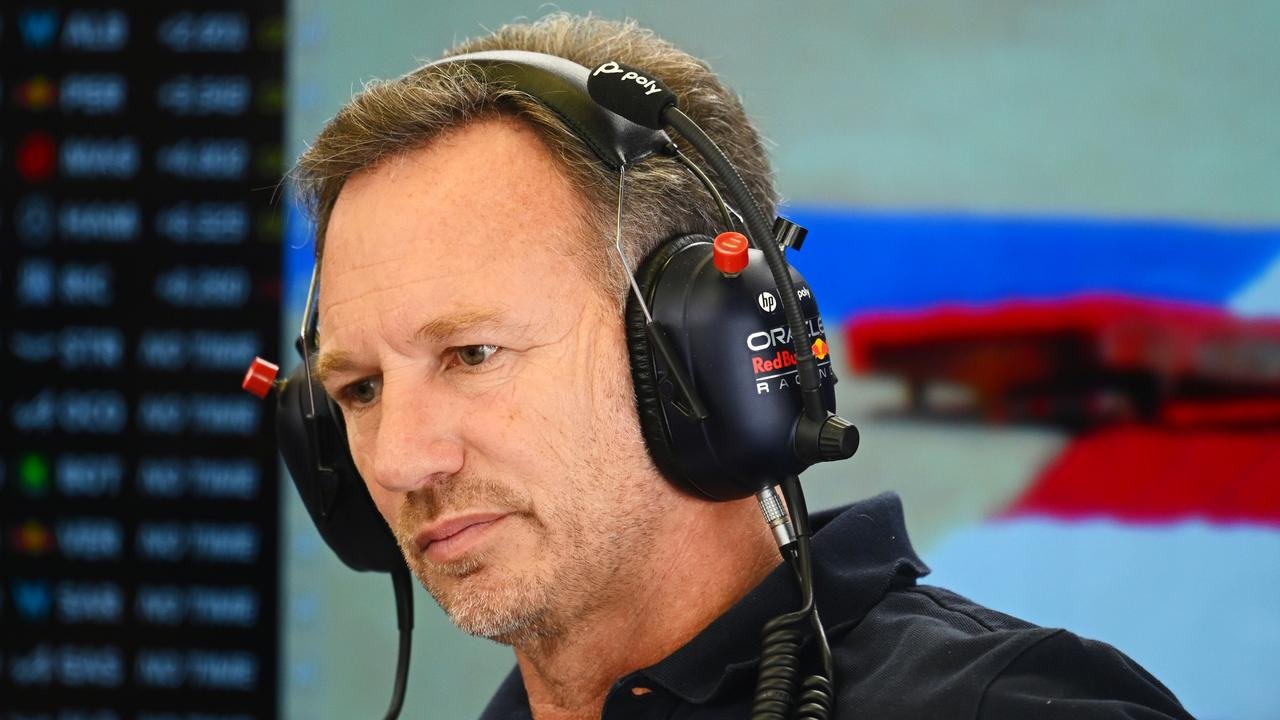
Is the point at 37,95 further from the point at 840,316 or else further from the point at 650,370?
the point at 650,370

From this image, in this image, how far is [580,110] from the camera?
0.98 meters

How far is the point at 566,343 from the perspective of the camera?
0.97 metres

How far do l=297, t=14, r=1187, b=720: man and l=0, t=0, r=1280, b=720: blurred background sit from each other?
3.18 feet

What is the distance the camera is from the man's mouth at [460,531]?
0.97 metres

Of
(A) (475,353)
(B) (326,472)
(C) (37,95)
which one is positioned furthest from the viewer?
(C) (37,95)

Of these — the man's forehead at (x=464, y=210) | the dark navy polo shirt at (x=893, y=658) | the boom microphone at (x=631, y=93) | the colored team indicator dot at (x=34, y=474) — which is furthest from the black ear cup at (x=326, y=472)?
the colored team indicator dot at (x=34, y=474)

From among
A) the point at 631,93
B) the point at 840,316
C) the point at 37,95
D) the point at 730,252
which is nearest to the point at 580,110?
the point at 631,93

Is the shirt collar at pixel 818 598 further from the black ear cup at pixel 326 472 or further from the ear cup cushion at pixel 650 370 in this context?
the black ear cup at pixel 326 472

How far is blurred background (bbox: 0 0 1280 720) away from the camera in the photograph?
192 cm

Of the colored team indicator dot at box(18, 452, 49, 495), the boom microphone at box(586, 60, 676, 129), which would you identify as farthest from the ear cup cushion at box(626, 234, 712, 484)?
the colored team indicator dot at box(18, 452, 49, 495)

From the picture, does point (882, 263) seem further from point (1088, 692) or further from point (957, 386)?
point (1088, 692)

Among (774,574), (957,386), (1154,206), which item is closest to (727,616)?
(774,574)

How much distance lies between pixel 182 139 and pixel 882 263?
1113 mm

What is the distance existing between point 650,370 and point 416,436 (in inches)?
7.0
